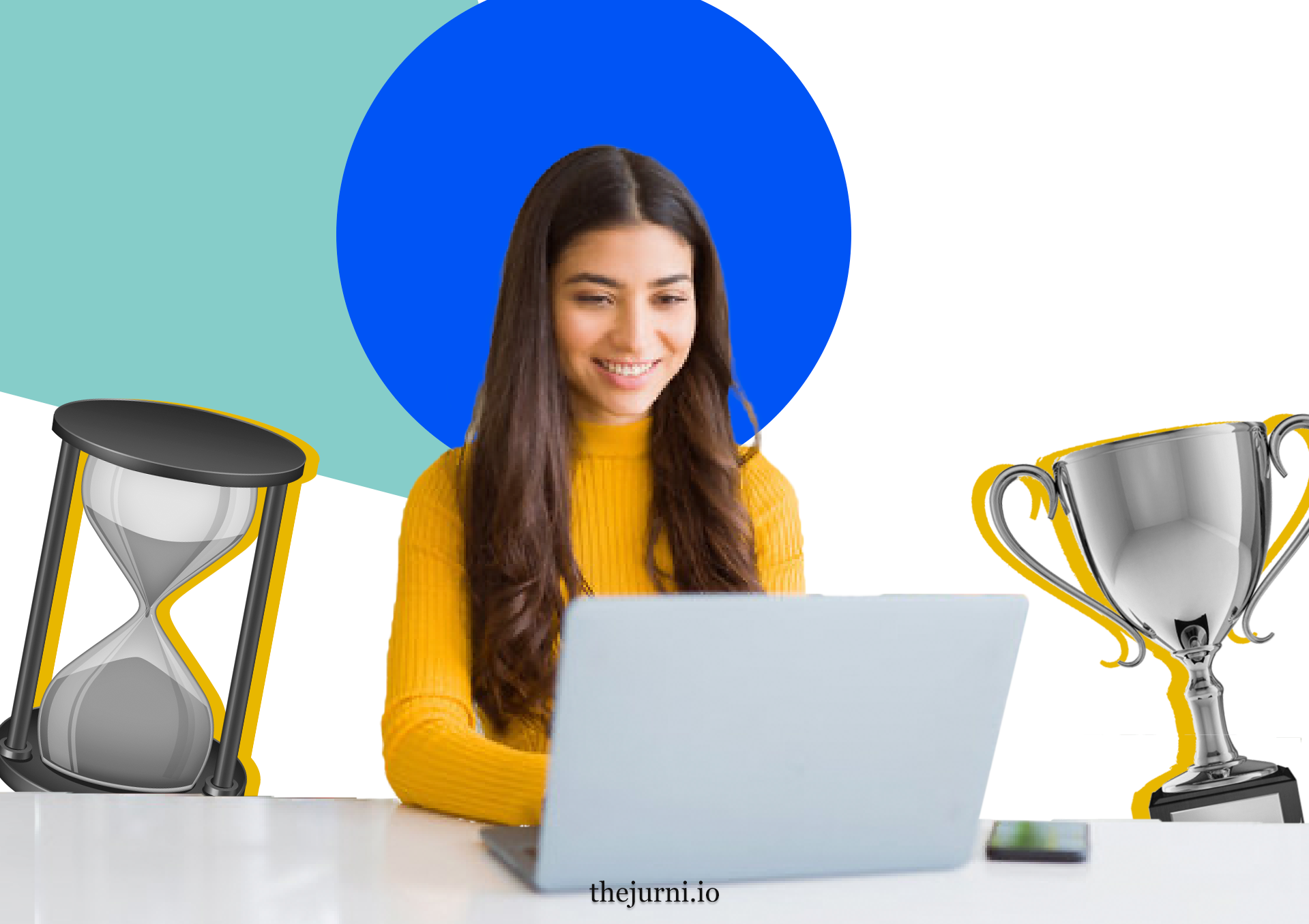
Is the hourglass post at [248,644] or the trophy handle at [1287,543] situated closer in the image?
→ the trophy handle at [1287,543]

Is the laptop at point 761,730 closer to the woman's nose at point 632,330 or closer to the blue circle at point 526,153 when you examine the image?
the woman's nose at point 632,330

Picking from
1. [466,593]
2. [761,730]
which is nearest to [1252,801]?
[761,730]

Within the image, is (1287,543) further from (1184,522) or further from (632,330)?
(632,330)

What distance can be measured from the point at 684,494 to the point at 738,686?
0.85m

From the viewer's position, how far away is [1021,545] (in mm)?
1247

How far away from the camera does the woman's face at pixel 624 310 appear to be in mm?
1560

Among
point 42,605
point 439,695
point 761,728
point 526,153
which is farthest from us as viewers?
point 526,153

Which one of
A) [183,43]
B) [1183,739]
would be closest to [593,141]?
[183,43]

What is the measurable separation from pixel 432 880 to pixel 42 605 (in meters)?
0.91

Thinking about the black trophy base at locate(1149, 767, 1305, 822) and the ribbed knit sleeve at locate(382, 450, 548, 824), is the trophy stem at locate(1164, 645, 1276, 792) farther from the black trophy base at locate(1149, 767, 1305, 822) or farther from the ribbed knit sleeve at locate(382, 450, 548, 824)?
the ribbed knit sleeve at locate(382, 450, 548, 824)

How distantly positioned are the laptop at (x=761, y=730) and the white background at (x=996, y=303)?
1.41 metres

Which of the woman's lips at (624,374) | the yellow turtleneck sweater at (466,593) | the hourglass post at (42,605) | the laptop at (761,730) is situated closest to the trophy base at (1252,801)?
the laptop at (761,730)

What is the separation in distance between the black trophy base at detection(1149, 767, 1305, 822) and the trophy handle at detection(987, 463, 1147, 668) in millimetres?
167

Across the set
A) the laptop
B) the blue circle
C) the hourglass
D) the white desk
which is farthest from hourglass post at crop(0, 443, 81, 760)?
the laptop
